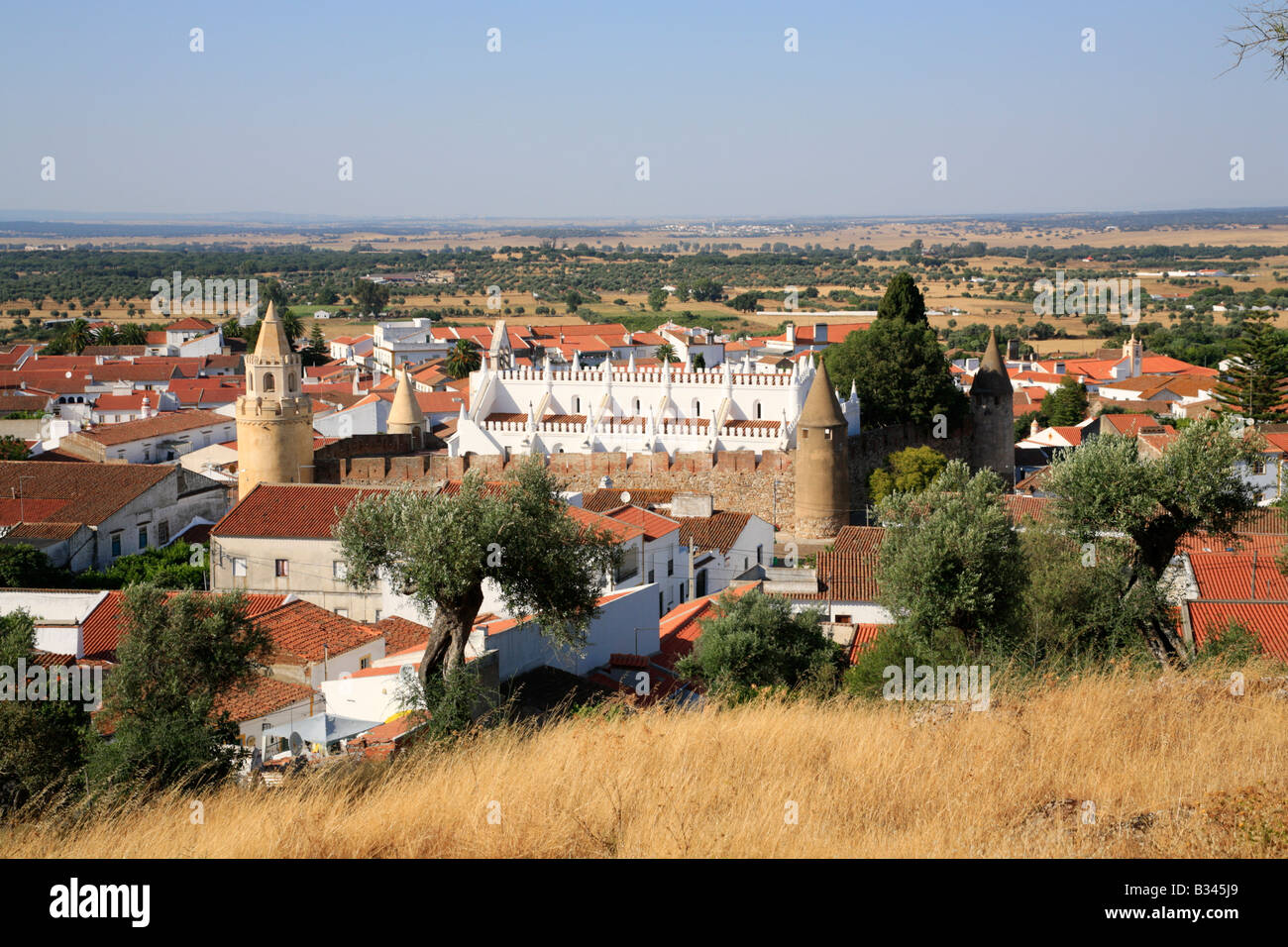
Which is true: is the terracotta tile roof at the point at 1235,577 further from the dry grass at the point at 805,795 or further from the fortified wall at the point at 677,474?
the fortified wall at the point at 677,474

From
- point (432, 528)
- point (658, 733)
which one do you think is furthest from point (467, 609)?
point (658, 733)

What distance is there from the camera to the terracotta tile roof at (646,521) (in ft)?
79.4

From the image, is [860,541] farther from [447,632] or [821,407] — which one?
[447,632]

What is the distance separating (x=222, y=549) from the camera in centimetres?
2672

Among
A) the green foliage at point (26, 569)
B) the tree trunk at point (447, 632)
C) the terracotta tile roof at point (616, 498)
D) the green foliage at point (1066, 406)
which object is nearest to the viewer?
the tree trunk at point (447, 632)

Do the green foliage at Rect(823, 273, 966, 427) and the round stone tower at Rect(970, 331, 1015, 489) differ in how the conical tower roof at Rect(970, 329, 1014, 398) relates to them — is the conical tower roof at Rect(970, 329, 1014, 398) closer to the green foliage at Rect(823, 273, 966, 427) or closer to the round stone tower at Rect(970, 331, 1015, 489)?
the round stone tower at Rect(970, 331, 1015, 489)

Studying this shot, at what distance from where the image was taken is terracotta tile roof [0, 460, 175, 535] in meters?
31.4

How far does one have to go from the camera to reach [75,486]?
109 ft

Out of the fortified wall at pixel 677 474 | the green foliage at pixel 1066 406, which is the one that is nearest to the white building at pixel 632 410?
the fortified wall at pixel 677 474

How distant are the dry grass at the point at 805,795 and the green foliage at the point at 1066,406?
51576 mm
